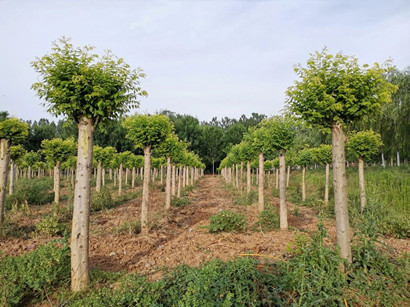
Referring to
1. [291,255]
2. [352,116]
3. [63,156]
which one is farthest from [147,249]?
[63,156]

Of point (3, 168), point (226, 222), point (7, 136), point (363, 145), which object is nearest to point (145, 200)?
point (226, 222)

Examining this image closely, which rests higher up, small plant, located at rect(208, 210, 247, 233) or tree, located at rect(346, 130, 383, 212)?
tree, located at rect(346, 130, 383, 212)

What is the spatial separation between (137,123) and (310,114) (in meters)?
6.02

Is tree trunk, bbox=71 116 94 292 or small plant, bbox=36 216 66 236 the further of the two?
small plant, bbox=36 216 66 236

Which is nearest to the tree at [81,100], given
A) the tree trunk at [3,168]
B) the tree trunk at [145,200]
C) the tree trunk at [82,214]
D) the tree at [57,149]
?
the tree trunk at [82,214]

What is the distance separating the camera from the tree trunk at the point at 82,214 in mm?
3863

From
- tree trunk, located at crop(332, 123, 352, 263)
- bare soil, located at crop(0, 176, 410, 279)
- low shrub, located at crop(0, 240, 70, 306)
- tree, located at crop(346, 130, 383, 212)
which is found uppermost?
tree, located at crop(346, 130, 383, 212)

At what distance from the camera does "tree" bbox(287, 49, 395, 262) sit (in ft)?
13.5

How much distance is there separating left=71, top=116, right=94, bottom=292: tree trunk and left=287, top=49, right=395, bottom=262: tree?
4.08 meters

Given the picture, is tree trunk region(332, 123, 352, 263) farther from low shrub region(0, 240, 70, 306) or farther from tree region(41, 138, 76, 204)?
tree region(41, 138, 76, 204)

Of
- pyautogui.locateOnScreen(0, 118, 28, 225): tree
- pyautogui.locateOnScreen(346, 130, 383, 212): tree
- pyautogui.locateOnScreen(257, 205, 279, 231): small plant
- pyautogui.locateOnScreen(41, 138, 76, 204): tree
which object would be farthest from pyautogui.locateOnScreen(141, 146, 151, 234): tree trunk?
pyautogui.locateOnScreen(346, 130, 383, 212): tree

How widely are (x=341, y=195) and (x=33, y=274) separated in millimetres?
5184

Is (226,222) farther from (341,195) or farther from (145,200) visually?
(341,195)

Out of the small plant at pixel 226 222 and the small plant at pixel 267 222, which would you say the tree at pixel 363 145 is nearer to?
the small plant at pixel 267 222
